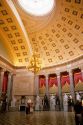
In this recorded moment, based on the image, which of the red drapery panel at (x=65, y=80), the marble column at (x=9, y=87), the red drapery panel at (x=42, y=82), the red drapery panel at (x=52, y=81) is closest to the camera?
the marble column at (x=9, y=87)

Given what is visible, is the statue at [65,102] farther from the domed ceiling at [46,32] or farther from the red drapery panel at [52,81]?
the domed ceiling at [46,32]

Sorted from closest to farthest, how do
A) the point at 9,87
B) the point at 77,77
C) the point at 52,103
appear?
1. the point at 77,77
2. the point at 52,103
3. the point at 9,87

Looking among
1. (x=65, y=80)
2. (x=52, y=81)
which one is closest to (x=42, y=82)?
(x=52, y=81)

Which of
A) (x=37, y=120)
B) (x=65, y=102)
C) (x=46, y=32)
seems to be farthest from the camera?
(x=46, y=32)

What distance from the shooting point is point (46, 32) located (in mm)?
17234

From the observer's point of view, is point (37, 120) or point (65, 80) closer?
point (37, 120)

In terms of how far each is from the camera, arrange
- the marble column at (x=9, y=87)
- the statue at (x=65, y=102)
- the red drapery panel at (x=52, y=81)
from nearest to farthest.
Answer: the statue at (x=65, y=102) → the marble column at (x=9, y=87) → the red drapery panel at (x=52, y=81)

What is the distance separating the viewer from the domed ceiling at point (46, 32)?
13.6 meters

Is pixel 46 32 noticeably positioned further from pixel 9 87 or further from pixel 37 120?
pixel 37 120

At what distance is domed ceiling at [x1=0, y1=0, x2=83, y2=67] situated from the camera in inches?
535

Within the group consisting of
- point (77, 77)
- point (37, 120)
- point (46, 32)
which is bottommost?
point (37, 120)

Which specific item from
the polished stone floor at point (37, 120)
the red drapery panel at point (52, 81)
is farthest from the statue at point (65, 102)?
the polished stone floor at point (37, 120)

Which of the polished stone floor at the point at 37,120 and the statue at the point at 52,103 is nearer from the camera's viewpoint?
the polished stone floor at the point at 37,120

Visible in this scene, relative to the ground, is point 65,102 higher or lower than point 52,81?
lower
